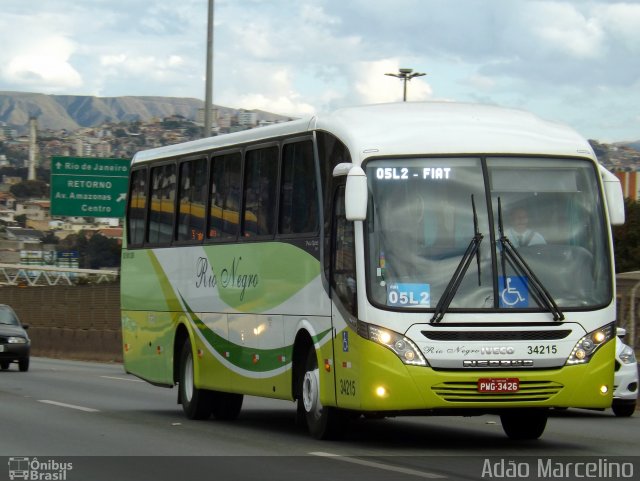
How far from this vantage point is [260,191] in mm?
16094

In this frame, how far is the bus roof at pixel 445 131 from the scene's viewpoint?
13.4 meters

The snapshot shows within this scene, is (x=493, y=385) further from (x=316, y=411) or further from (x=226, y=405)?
(x=226, y=405)

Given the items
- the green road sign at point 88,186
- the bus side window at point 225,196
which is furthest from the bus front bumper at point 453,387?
the green road sign at point 88,186

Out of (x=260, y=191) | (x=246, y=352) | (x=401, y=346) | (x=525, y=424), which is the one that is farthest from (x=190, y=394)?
(x=401, y=346)

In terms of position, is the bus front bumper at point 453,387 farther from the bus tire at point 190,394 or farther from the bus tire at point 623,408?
the bus tire at point 623,408

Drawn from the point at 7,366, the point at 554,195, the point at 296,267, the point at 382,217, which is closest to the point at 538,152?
the point at 554,195

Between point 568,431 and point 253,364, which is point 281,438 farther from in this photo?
point 568,431

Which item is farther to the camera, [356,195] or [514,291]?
[514,291]

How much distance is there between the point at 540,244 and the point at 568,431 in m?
3.85

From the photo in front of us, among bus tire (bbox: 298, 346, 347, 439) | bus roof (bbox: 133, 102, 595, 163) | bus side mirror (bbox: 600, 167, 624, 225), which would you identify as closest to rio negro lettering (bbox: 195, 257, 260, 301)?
bus tire (bbox: 298, 346, 347, 439)

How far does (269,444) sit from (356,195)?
9.40 feet

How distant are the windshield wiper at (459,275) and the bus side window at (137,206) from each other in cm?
821

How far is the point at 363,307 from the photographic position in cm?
1297

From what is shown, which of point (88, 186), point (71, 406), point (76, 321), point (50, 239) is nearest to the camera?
point (71, 406)
